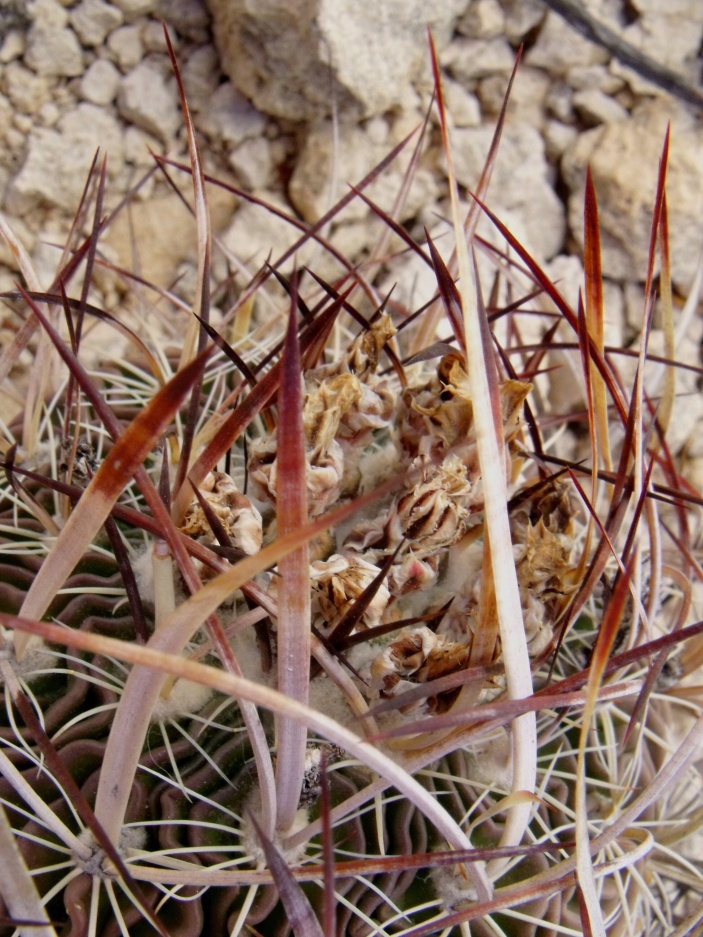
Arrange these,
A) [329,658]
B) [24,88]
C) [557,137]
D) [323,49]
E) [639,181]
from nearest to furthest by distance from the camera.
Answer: [329,658] < [323,49] < [24,88] < [639,181] < [557,137]

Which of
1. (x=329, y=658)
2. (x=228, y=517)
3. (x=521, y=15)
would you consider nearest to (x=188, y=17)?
(x=521, y=15)

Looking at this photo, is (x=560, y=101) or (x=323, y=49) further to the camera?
(x=560, y=101)

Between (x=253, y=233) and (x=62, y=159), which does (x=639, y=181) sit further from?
(x=62, y=159)

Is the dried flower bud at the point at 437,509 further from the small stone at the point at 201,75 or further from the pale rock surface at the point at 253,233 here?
the small stone at the point at 201,75

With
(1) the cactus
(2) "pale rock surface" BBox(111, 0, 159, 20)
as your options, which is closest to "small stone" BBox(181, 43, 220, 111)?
(2) "pale rock surface" BBox(111, 0, 159, 20)

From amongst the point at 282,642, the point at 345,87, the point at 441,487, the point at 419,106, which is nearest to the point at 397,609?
the point at 441,487

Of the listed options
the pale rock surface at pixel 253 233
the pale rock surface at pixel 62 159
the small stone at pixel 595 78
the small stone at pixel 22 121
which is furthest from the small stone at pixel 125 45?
the small stone at pixel 595 78
